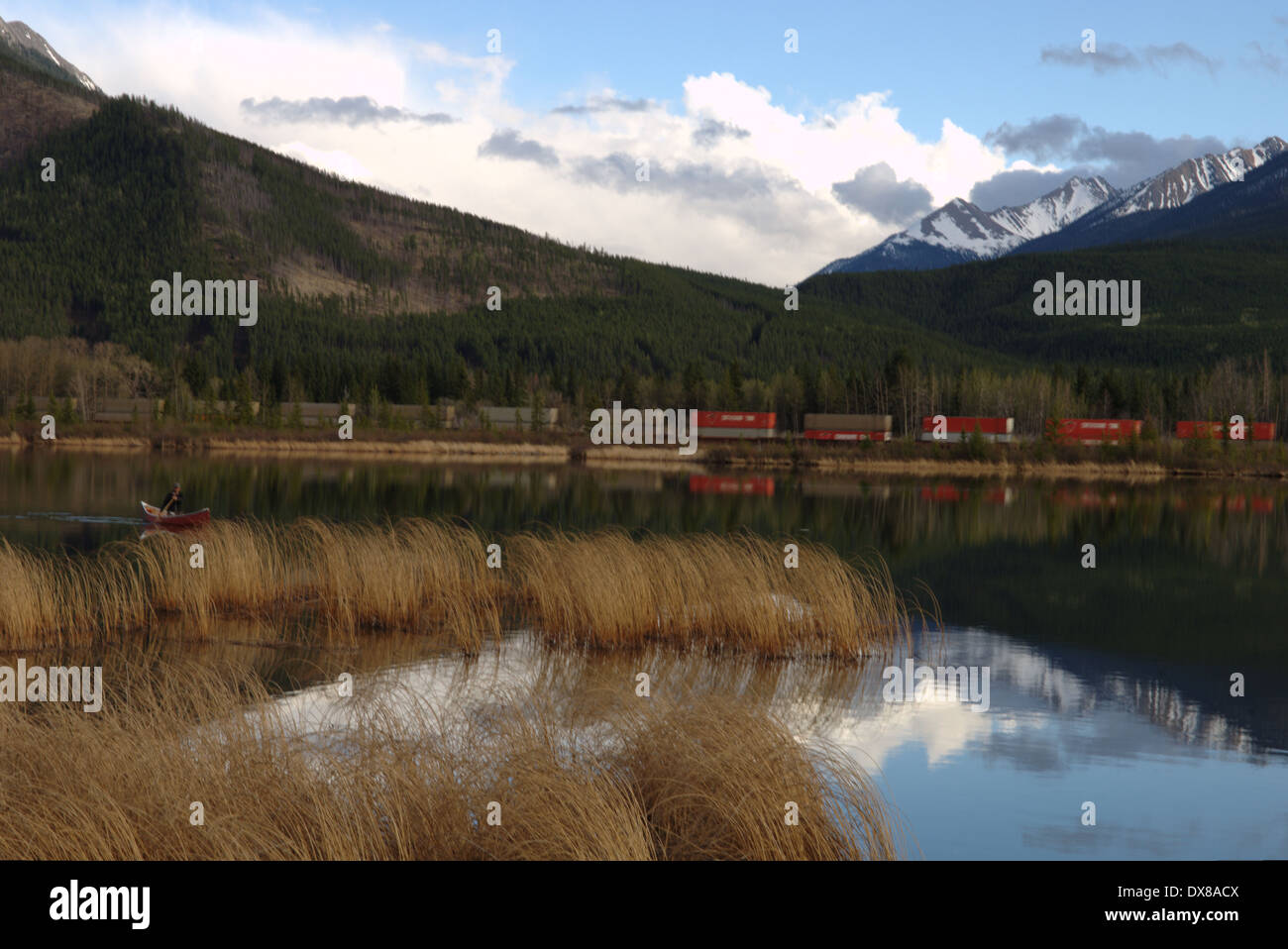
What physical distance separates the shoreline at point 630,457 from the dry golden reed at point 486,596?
60489 mm

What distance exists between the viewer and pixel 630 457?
98.4m

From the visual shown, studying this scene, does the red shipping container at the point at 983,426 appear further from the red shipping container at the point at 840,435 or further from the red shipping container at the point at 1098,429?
the red shipping container at the point at 1098,429

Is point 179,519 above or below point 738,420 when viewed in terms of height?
below

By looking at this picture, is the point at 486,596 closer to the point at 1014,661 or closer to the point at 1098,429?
the point at 1014,661

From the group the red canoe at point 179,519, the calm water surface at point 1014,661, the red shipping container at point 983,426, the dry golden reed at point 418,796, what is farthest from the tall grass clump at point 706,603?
the red shipping container at point 983,426

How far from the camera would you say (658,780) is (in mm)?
8234

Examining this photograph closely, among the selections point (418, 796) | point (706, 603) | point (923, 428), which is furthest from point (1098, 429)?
point (418, 796)

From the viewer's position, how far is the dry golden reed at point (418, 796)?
22.4ft

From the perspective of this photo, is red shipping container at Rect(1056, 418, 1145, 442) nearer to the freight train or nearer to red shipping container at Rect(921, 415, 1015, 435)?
the freight train

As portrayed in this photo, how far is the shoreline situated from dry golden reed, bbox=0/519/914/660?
60.5 m

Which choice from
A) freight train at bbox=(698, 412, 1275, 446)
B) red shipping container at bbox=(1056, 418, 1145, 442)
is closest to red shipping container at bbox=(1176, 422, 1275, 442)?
freight train at bbox=(698, 412, 1275, 446)

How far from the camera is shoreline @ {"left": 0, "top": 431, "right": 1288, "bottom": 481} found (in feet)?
276

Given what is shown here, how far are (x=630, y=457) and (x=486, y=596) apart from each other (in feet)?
264
